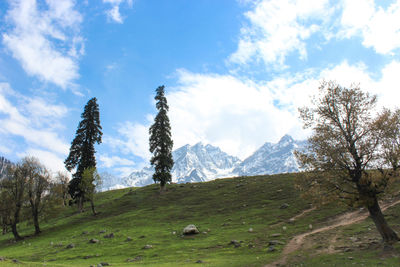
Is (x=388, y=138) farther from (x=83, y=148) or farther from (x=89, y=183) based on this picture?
(x=83, y=148)

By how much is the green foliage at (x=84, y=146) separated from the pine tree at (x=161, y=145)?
1559 centimetres

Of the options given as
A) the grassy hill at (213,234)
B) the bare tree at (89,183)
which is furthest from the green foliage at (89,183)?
the grassy hill at (213,234)

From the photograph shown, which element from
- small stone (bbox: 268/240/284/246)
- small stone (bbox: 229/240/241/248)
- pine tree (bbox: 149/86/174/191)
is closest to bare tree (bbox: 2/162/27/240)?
pine tree (bbox: 149/86/174/191)

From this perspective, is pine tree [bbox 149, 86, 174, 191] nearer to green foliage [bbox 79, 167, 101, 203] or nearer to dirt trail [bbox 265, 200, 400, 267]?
green foliage [bbox 79, 167, 101, 203]

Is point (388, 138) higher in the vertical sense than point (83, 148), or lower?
lower

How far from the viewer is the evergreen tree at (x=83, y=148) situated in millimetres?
67625

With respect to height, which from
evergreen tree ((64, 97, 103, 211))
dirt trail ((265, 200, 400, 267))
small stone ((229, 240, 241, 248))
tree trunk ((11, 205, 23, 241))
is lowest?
dirt trail ((265, 200, 400, 267))

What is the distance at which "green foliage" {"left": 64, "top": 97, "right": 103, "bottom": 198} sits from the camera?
223 feet

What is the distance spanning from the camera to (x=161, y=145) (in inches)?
2830

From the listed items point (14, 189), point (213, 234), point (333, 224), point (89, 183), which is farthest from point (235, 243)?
point (14, 189)

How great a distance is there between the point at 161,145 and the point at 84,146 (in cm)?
2071

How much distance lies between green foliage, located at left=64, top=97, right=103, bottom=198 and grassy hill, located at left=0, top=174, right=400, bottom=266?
10157 mm

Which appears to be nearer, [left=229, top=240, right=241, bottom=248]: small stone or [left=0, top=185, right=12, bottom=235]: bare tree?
[left=229, top=240, right=241, bottom=248]: small stone

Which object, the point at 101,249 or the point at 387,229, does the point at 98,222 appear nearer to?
the point at 101,249
